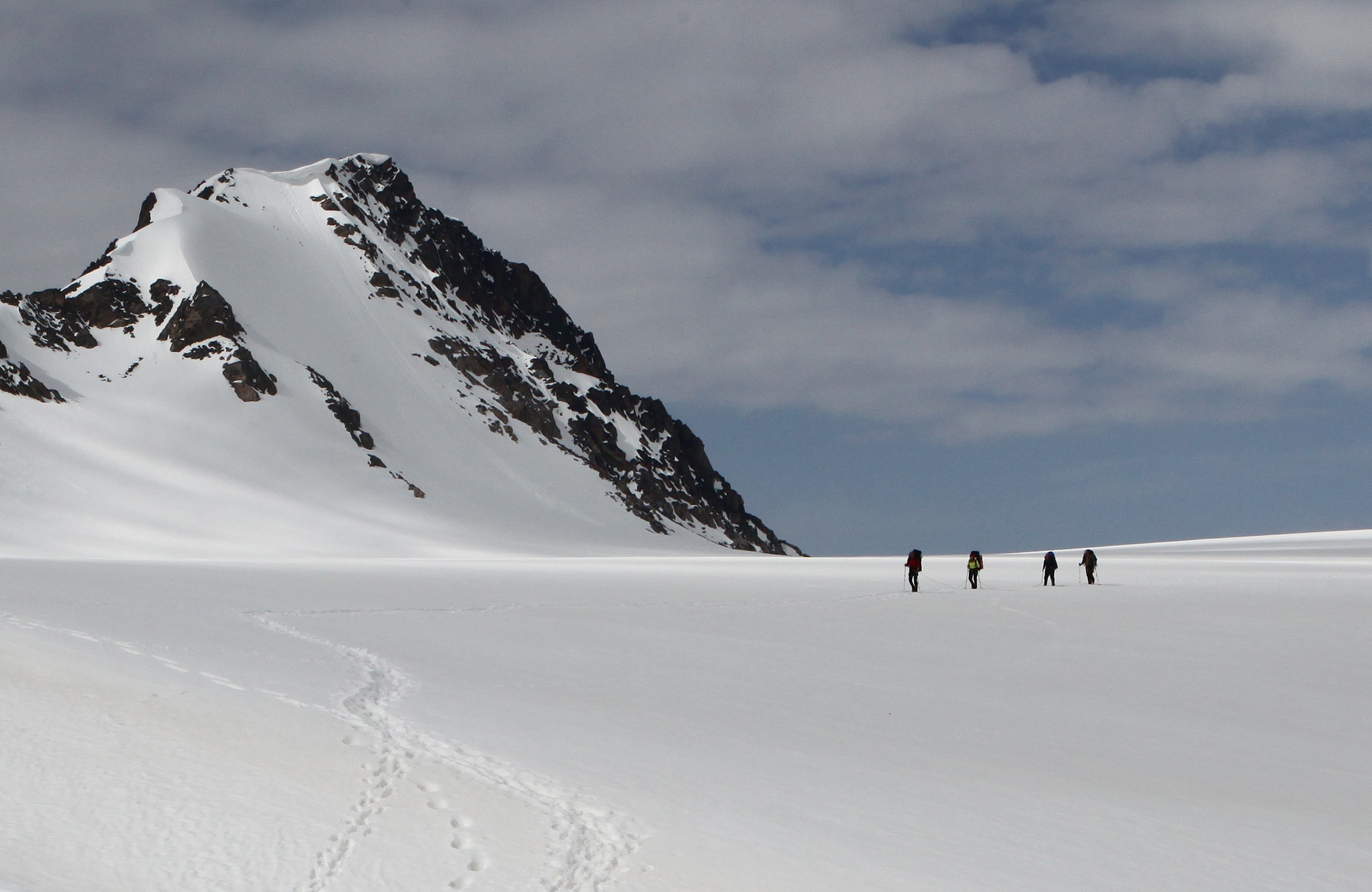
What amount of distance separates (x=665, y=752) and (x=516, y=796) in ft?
7.46

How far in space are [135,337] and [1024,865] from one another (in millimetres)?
116043

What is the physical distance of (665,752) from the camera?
34.6ft

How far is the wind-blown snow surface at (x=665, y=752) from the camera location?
294 inches

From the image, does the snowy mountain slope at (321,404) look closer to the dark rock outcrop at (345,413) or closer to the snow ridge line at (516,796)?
the dark rock outcrop at (345,413)

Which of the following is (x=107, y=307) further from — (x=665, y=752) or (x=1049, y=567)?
(x=665, y=752)

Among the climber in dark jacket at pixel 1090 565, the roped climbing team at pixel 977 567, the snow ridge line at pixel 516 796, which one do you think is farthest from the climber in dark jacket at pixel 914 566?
the snow ridge line at pixel 516 796

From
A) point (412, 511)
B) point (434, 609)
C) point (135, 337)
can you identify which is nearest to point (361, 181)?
point (135, 337)

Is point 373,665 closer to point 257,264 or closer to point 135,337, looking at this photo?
point 135,337

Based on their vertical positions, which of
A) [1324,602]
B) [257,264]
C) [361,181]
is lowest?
[1324,602]

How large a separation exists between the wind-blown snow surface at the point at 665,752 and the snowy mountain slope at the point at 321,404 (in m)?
58.2

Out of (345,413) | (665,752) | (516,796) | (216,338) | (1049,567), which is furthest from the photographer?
(345,413)

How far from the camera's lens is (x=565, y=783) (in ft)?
29.7

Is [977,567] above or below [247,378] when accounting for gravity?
below

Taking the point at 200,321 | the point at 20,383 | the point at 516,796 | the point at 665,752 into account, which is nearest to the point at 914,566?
the point at 665,752
